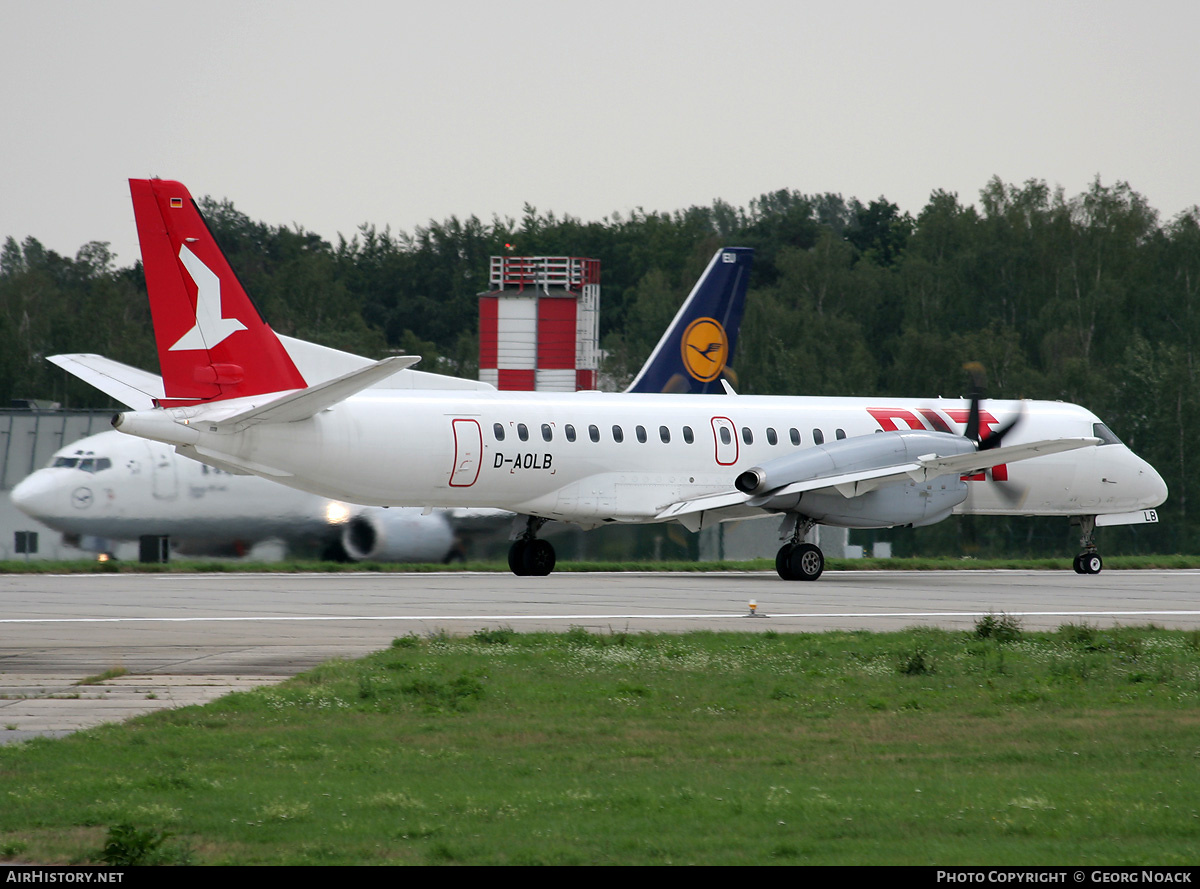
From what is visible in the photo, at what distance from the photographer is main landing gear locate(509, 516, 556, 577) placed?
87.0 feet

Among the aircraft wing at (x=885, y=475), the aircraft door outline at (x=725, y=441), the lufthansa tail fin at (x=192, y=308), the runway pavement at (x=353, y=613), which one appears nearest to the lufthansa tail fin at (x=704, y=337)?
the aircraft door outline at (x=725, y=441)

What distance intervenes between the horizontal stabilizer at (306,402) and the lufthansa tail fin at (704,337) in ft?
35.0

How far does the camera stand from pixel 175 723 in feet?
30.5

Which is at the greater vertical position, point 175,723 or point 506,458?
point 506,458

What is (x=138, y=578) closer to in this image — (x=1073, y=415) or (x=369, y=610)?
(x=369, y=610)

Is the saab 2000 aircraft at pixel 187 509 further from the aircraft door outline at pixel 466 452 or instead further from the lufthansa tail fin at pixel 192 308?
the lufthansa tail fin at pixel 192 308

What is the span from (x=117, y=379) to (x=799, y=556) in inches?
502

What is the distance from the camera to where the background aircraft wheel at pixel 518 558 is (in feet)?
87.0

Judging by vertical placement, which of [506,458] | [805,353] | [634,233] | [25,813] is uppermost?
[634,233]

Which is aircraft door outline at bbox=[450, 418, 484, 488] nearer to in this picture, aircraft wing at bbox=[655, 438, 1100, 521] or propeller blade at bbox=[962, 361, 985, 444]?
aircraft wing at bbox=[655, 438, 1100, 521]

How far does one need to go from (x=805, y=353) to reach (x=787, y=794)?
58.4 metres

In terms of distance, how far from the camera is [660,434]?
1036 inches

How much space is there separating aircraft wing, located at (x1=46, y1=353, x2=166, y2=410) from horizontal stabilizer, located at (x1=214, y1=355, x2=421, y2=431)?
1989mm

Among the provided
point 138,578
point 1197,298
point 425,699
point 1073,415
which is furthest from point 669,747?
point 1197,298
